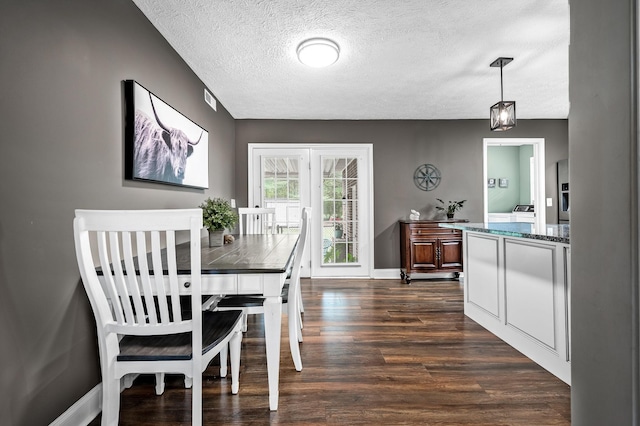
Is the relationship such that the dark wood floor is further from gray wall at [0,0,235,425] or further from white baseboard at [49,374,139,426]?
gray wall at [0,0,235,425]

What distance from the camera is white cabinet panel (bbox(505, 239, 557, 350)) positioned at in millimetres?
1982

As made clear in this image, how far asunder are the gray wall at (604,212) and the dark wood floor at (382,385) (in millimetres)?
995

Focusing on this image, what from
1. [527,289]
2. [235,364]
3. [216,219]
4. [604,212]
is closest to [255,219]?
[216,219]

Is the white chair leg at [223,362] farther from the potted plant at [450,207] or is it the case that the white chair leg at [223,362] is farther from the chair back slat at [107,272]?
the potted plant at [450,207]

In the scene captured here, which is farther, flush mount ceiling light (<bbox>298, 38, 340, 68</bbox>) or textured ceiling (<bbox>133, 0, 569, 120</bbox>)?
flush mount ceiling light (<bbox>298, 38, 340, 68</bbox>)

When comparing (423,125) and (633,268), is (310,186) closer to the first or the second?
(423,125)

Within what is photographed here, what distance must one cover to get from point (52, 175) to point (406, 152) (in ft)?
14.1

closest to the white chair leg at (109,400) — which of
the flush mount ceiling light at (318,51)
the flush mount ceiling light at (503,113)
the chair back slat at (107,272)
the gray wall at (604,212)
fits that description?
the chair back slat at (107,272)

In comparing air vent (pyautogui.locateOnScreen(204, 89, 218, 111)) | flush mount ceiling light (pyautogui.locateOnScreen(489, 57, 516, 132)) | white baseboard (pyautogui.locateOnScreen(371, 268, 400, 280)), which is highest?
air vent (pyautogui.locateOnScreen(204, 89, 218, 111))

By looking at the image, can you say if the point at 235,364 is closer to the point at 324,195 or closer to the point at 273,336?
the point at 273,336

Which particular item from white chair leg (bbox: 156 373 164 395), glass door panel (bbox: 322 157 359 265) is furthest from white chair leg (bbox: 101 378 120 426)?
glass door panel (bbox: 322 157 359 265)

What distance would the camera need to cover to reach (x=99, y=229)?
1.17 m

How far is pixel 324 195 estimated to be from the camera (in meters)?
4.84

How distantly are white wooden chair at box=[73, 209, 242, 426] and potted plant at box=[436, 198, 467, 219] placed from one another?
4.08 m
